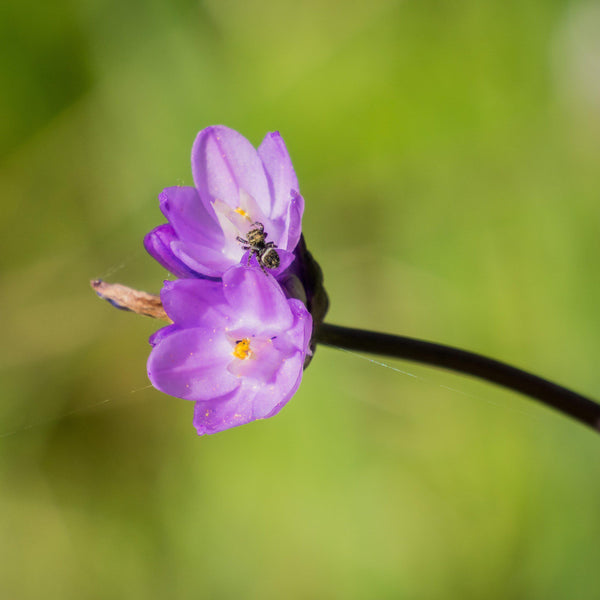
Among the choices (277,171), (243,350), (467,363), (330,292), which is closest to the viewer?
(467,363)

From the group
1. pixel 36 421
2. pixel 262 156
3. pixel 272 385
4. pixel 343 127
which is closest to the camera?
pixel 272 385

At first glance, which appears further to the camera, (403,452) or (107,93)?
(107,93)

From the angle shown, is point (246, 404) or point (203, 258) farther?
point (203, 258)

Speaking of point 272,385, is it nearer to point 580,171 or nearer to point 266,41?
point 580,171

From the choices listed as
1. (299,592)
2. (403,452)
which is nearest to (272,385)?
(403,452)

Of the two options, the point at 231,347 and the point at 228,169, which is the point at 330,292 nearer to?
the point at 228,169

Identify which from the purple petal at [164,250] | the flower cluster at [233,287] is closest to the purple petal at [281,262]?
the flower cluster at [233,287]

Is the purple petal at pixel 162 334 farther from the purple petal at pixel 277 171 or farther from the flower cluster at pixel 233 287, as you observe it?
the purple petal at pixel 277 171

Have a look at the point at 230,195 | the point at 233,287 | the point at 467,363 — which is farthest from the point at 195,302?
the point at 467,363
